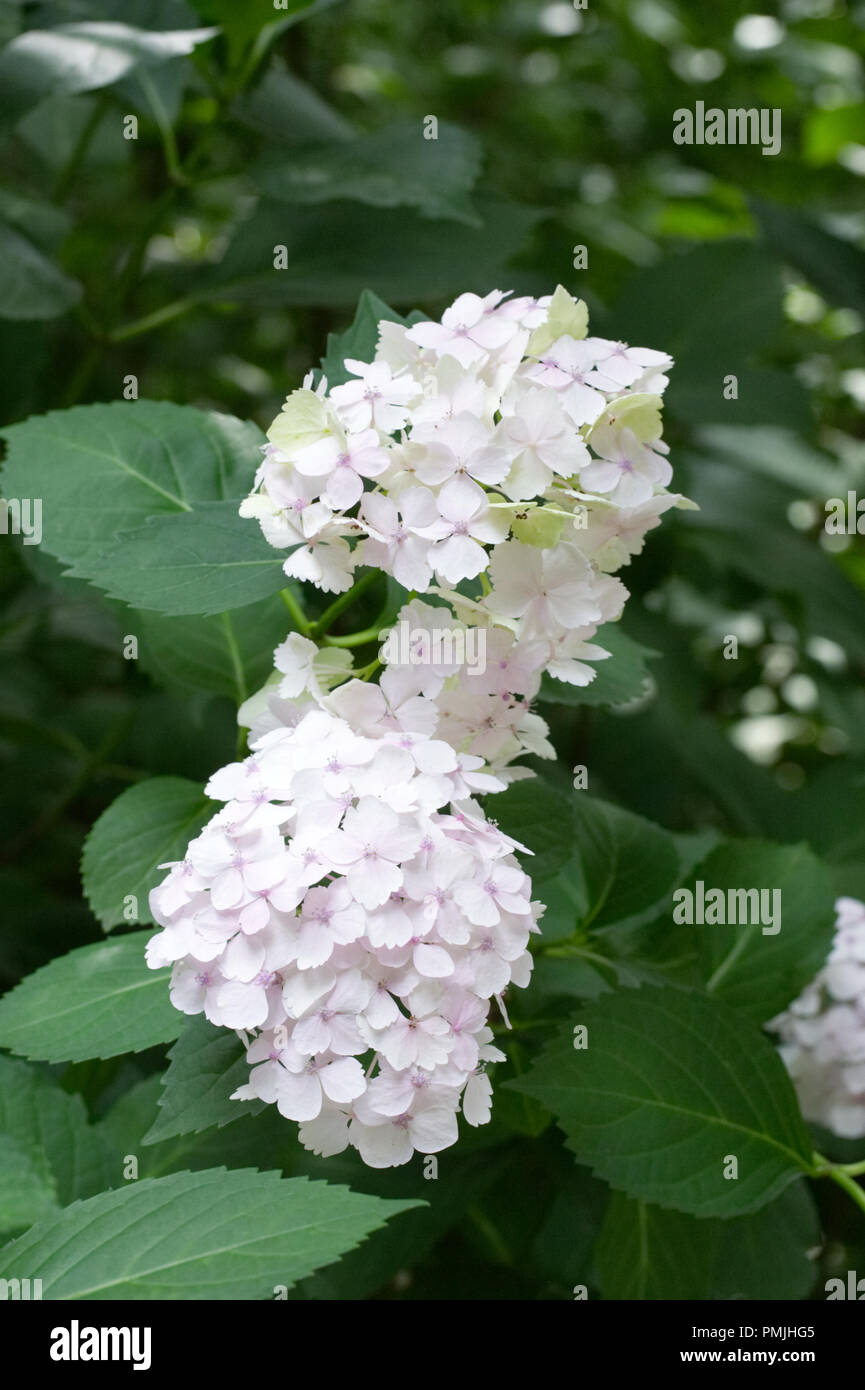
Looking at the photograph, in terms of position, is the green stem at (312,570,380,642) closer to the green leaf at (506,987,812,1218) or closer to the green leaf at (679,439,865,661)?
the green leaf at (506,987,812,1218)

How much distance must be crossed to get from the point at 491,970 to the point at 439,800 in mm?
84

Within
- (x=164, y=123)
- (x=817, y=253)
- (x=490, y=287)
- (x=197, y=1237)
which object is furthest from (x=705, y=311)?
(x=197, y=1237)

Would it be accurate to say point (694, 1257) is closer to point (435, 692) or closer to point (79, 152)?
point (435, 692)

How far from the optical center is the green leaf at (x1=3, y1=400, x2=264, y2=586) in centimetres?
85

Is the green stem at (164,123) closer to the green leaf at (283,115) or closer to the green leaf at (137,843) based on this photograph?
the green leaf at (283,115)

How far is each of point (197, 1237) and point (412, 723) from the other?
27 centimetres

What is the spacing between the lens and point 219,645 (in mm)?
919

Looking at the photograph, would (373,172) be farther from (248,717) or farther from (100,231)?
(100,231)

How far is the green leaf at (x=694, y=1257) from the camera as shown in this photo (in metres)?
0.85

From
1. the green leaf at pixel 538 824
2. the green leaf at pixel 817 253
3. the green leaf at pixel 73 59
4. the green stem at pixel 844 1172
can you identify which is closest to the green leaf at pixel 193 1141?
the green leaf at pixel 538 824

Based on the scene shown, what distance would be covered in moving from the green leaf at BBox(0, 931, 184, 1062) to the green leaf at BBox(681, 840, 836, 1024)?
1.42 feet

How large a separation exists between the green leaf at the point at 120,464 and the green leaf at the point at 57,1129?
0.35 meters

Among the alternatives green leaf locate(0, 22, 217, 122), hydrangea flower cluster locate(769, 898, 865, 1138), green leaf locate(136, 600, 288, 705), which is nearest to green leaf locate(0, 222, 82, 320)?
green leaf locate(0, 22, 217, 122)
